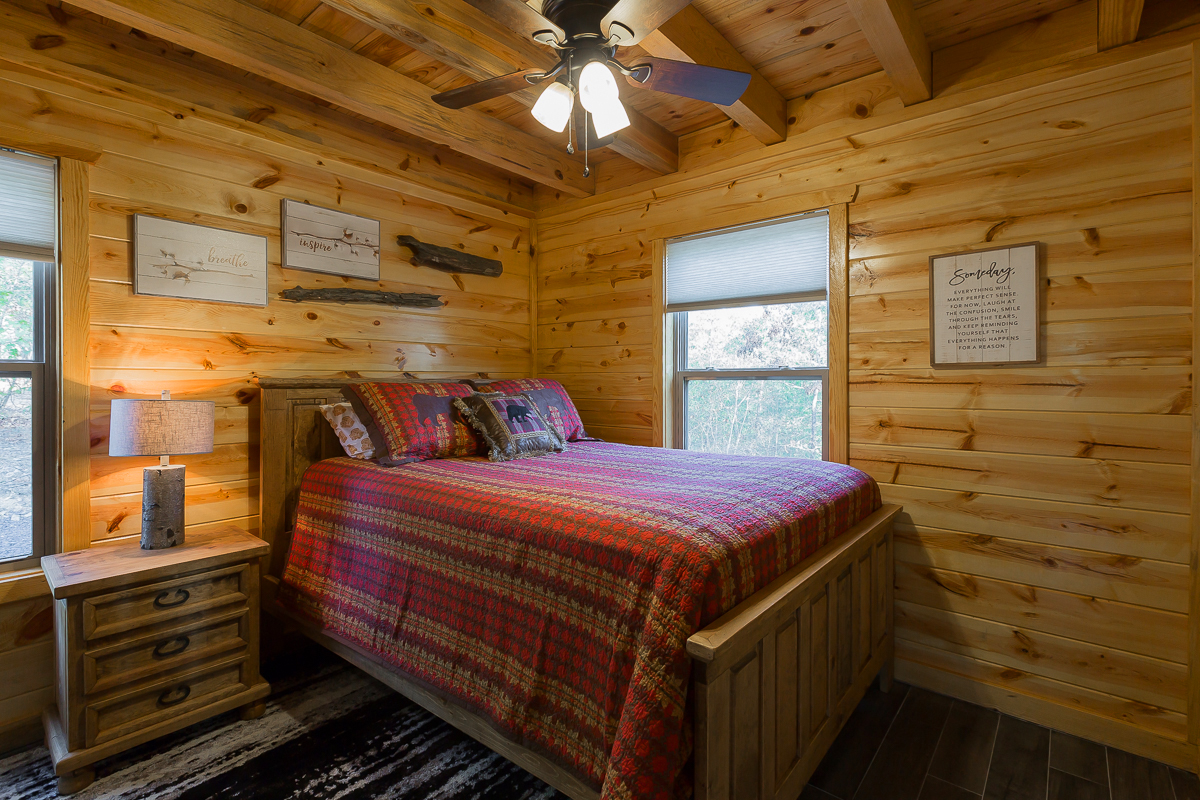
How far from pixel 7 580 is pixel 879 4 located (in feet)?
11.2

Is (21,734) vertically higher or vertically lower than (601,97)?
lower

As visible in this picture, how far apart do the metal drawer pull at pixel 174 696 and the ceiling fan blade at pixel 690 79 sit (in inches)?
95.0

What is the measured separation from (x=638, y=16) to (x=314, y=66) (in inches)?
57.6

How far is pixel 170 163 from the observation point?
2285 mm

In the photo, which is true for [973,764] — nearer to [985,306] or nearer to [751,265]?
[985,306]

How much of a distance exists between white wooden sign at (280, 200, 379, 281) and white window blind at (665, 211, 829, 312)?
1594 mm

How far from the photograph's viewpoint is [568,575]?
55.4 inches

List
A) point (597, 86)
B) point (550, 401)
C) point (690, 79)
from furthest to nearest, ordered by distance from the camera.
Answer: point (550, 401) < point (690, 79) < point (597, 86)

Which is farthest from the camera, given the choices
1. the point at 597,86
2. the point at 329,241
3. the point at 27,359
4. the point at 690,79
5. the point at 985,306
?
the point at 329,241

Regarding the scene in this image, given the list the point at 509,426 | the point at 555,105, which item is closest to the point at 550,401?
the point at 509,426

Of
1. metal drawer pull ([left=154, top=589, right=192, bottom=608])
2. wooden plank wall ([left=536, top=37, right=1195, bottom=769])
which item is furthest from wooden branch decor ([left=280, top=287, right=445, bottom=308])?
wooden plank wall ([left=536, top=37, right=1195, bottom=769])

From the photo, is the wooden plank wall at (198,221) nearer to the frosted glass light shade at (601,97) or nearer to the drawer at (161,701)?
the drawer at (161,701)

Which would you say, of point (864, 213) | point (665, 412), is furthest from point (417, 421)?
point (864, 213)

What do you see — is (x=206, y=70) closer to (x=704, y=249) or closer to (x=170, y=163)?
(x=170, y=163)
